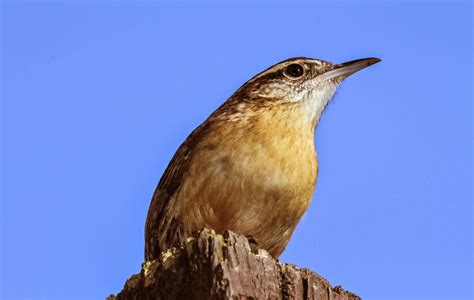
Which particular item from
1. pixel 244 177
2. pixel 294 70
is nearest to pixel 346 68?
pixel 294 70

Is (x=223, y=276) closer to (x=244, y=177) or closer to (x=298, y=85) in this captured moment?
(x=244, y=177)

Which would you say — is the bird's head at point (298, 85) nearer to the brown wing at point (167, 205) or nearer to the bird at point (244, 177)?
the bird at point (244, 177)

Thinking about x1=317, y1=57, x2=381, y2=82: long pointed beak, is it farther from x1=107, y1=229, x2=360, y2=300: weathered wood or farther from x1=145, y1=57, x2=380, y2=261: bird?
x1=107, y1=229, x2=360, y2=300: weathered wood

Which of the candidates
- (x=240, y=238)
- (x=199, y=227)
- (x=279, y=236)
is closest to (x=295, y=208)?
(x=279, y=236)

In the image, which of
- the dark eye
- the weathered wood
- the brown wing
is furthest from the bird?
the weathered wood

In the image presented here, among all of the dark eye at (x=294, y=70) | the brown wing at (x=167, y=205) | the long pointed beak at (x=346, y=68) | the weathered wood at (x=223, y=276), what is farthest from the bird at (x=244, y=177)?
the weathered wood at (x=223, y=276)

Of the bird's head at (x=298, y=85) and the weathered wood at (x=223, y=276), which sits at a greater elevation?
the bird's head at (x=298, y=85)
